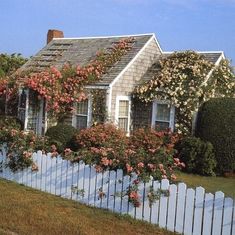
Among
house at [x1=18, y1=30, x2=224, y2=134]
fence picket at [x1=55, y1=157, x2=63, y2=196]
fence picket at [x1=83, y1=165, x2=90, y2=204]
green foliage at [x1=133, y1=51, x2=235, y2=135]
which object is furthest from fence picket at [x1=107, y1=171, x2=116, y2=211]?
house at [x1=18, y1=30, x2=224, y2=134]

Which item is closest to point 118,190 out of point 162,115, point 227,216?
point 227,216

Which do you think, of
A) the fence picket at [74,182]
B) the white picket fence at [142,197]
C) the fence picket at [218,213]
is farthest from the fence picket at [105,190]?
the fence picket at [218,213]

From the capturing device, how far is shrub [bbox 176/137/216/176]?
14.8 metres

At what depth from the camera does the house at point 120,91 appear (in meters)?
18.3

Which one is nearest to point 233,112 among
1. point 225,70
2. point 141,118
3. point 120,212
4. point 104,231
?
point 225,70

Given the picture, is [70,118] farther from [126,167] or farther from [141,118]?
[126,167]

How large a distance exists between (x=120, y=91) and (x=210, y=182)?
616 cm

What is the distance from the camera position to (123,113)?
743 inches

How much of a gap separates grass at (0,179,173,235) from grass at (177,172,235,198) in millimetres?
4193

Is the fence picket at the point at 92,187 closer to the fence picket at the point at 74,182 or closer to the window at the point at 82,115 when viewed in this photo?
the fence picket at the point at 74,182

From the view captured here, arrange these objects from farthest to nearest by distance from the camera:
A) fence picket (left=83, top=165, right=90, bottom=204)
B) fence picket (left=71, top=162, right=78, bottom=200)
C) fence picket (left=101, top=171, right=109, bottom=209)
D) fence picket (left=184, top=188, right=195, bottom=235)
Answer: fence picket (left=71, top=162, right=78, bottom=200) → fence picket (left=83, top=165, right=90, bottom=204) → fence picket (left=101, top=171, right=109, bottom=209) → fence picket (left=184, top=188, right=195, bottom=235)

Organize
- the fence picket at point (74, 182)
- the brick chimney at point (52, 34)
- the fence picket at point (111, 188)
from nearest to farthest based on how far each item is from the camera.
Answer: the fence picket at point (111, 188)
the fence picket at point (74, 182)
the brick chimney at point (52, 34)

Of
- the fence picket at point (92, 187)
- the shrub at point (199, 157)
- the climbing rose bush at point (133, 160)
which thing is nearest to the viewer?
the climbing rose bush at point (133, 160)

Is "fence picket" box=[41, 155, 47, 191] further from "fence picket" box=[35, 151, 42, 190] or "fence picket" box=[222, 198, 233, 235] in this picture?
"fence picket" box=[222, 198, 233, 235]
